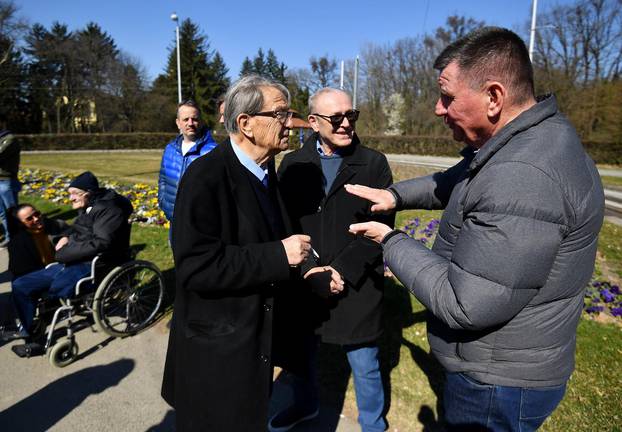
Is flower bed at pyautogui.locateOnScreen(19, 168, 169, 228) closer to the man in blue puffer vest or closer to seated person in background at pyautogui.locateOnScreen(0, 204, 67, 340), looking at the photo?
the man in blue puffer vest

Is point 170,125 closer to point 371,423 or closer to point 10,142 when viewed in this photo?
point 10,142

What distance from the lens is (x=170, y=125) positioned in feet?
135

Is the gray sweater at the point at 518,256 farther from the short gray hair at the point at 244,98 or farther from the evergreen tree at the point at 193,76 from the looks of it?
the evergreen tree at the point at 193,76

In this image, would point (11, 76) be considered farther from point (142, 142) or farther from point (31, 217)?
point (31, 217)

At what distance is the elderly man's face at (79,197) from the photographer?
12.7 feet

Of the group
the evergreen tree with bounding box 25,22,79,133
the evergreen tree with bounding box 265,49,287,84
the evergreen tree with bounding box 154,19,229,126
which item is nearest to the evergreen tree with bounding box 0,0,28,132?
the evergreen tree with bounding box 25,22,79,133

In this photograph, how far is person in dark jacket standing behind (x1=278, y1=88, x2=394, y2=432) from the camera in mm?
2533

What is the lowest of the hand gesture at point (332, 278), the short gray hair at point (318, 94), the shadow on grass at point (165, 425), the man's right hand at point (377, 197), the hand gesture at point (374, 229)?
the shadow on grass at point (165, 425)

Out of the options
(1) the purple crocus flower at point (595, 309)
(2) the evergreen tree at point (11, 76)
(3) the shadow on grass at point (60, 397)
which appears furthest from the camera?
(2) the evergreen tree at point (11, 76)

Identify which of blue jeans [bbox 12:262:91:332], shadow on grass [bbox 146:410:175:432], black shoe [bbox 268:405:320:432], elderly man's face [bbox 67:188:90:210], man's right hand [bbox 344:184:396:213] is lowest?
shadow on grass [bbox 146:410:175:432]

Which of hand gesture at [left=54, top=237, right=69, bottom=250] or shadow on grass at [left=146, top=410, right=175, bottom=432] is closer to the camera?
shadow on grass at [left=146, top=410, right=175, bottom=432]

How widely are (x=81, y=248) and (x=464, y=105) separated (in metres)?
3.67

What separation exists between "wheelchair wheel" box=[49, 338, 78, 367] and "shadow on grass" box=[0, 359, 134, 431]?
18 centimetres

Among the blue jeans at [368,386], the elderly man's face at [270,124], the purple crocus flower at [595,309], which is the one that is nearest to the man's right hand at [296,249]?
the elderly man's face at [270,124]
